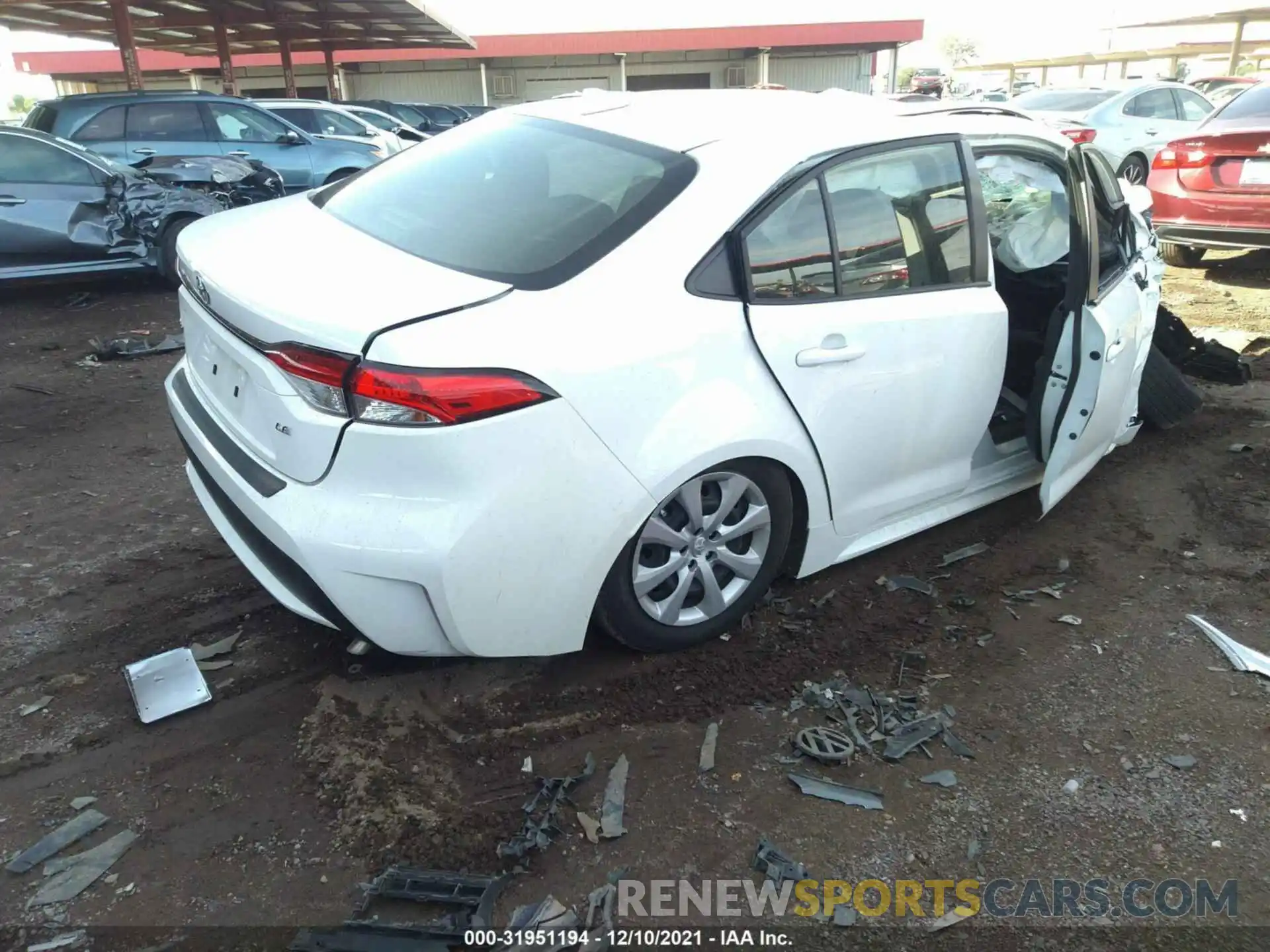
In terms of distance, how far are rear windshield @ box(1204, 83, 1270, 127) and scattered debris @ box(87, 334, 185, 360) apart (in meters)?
8.51

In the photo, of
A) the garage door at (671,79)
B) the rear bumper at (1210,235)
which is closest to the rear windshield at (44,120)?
the rear bumper at (1210,235)

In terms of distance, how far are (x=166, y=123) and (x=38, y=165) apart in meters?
2.20

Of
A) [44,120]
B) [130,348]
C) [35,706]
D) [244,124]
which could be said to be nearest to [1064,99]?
[244,124]

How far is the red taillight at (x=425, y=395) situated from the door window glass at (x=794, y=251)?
933 mm

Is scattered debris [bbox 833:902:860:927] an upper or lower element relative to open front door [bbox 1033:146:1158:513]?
lower

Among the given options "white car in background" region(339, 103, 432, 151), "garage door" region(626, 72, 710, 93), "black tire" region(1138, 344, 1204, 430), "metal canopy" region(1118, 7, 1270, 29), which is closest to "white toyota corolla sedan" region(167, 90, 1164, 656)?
"black tire" region(1138, 344, 1204, 430)

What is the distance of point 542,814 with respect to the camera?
2457mm

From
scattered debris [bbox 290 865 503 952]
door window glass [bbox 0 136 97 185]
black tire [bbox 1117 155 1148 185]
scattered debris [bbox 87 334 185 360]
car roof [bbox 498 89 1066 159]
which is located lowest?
scattered debris [bbox 290 865 503 952]

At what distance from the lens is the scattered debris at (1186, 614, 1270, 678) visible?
123 inches

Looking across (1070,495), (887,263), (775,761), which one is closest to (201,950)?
(775,761)

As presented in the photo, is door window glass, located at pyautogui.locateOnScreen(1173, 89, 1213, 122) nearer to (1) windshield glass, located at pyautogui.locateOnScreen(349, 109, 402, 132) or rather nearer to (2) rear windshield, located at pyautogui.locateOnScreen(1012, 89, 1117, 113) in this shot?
(2) rear windshield, located at pyautogui.locateOnScreen(1012, 89, 1117, 113)

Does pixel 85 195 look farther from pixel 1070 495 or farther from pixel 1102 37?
pixel 1102 37

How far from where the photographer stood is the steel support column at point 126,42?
15.3 m

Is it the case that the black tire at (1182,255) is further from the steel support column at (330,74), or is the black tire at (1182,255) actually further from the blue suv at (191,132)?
the steel support column at (330,74)
